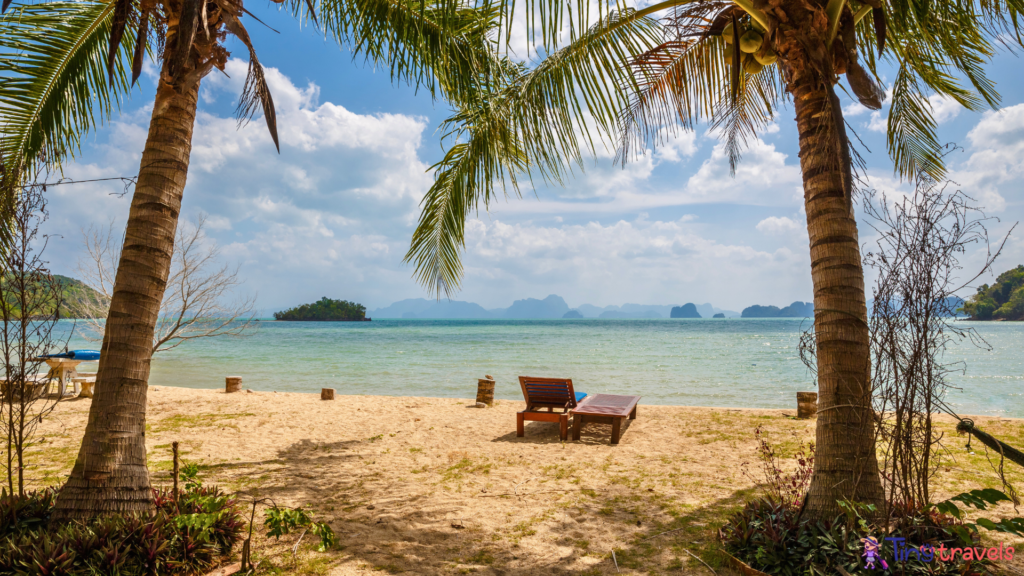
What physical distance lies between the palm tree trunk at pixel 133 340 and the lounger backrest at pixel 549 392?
4.74m

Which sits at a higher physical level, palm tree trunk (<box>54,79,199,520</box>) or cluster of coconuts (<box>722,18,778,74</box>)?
cluster of coconuts (<box>722,18,778,74</box>)

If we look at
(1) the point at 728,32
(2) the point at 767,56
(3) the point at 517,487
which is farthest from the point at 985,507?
(3) the point at 517,487

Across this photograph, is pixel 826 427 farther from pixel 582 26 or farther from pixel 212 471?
pixel 212 471

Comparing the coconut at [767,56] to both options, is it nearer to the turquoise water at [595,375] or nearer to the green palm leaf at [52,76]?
the green palm leaf at [52,76]

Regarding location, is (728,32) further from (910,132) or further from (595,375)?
(595,375)

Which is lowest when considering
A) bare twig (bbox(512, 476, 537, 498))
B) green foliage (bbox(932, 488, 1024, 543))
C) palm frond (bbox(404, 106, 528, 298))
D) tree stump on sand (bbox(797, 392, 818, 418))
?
bare twig (bbox(512, 476, 537, 498))

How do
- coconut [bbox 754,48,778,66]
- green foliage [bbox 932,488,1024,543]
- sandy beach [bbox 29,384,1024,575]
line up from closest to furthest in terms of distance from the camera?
green foliage [bbox 932,488,1024,543] → coconut [bbox 754,48,778,66] → sandy beach [bbox 29,384,1024,575]

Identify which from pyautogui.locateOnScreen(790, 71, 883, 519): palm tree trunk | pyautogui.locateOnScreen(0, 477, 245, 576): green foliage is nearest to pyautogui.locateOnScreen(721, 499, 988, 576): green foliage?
pyautogui.locateOnScreen(790, 71, 883, 519): palm tree trunk

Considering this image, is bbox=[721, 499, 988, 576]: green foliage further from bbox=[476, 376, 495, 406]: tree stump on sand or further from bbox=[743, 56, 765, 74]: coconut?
bbox=[476, 376, 495, 406]: tree stump on sand

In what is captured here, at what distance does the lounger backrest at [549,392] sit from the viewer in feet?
23.4

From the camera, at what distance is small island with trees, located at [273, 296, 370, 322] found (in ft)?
309

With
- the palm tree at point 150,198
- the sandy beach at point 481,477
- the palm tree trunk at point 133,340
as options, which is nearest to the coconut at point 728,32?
the palm tree at point 150,198

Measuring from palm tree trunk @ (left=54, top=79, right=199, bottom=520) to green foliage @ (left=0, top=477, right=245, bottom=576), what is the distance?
0.17 metres

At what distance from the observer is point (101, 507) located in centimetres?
292
